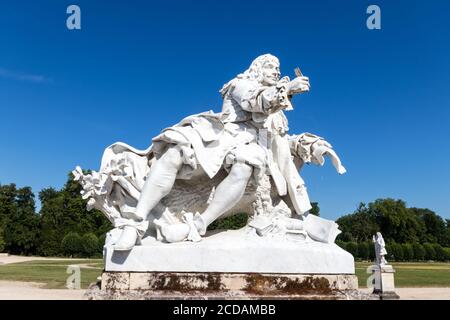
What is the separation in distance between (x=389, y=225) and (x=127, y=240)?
73.3 meters

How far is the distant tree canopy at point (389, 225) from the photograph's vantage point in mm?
70963

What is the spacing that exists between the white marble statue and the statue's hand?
0.04ft

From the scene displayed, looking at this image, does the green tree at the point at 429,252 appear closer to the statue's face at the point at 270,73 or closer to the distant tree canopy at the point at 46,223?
the distant tree canopy at the point at 46,223

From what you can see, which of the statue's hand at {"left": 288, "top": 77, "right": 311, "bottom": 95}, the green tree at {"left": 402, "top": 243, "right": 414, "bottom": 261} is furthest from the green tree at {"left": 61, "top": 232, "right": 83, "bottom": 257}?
the statue's hand at {"left": 288, "top": 77, "right": 311, "bottom": 95}

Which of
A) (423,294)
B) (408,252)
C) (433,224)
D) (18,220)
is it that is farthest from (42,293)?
(433,224)

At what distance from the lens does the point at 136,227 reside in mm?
4477

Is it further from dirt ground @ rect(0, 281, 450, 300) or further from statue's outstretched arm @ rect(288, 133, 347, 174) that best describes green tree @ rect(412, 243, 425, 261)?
statue's outstretched arm @ rect(288, 133, 347, 174)

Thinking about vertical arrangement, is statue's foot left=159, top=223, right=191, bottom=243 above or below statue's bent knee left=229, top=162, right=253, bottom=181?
below

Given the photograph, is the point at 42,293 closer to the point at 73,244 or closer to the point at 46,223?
the point at 73,244

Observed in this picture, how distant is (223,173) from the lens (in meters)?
5.17

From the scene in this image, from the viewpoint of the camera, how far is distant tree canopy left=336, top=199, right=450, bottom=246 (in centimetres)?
7096
